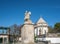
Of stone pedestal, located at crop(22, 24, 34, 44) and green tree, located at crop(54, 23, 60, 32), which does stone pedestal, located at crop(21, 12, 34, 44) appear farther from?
green tree, located at crop(54, 23, 60, 32)

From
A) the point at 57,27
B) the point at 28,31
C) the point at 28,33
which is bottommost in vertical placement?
the point at 28,33

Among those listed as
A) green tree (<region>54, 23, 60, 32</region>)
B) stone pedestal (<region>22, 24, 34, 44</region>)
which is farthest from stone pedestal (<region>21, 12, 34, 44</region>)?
green tree (<region>54, 23, 60, 32</region>)

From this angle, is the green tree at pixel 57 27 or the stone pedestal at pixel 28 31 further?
the green tree at pixel 57 27

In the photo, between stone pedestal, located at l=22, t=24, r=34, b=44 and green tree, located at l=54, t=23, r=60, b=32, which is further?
green tree, located at l=54, t=23, r=60, b=32

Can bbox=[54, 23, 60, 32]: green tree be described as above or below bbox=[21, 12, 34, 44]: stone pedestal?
above

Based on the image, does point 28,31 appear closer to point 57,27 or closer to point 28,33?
point 28,33

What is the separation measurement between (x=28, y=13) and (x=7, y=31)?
43.3 meters

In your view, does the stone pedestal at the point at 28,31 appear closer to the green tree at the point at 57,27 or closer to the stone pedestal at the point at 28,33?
the stone pedestal at the point at 28,33

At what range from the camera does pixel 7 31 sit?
209 feet

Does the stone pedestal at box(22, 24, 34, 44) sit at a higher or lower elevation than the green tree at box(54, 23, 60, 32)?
lower

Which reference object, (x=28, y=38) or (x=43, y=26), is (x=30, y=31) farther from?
(x=43, y=26)

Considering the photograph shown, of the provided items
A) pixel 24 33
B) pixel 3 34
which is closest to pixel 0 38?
pixel 3 34

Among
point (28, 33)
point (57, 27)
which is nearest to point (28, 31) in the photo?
point (28, 33)

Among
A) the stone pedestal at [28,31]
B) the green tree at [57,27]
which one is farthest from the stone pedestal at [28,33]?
the green tree at [57,27]
